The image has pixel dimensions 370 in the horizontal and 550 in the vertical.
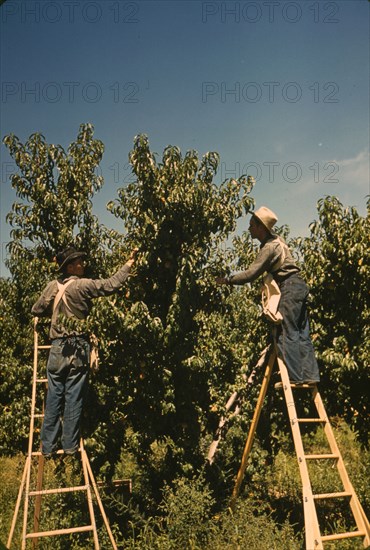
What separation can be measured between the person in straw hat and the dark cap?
1.97 metres

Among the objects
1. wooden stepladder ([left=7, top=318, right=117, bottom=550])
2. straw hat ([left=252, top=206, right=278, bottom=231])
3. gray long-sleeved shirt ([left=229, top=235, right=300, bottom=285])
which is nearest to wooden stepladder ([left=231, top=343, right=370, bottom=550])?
gray long-sleeved shirt ([left=229, top=235, right=300, bottom=285])

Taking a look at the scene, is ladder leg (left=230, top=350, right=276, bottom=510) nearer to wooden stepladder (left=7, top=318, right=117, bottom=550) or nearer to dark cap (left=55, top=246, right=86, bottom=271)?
wooden stepladder (left=7, top=318, right=117, bottom=550)

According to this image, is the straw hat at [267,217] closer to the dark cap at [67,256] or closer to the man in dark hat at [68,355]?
the man in dark hat at [68,355]

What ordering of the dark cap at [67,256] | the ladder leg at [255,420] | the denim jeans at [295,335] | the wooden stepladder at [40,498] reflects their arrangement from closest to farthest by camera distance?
the wooden stepladder at [40,498], the denim jeans at [295,335], the ladder leg at [255,420], the dark cap at [67,256]

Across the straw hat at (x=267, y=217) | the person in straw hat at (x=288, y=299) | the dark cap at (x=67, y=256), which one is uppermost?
the straw hat at (x=267, y=217)

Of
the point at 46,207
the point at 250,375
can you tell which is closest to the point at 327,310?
the point at 250,375

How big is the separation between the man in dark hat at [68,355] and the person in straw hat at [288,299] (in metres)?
1.63

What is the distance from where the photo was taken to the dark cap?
19.3 feet

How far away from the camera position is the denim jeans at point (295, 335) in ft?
17.1

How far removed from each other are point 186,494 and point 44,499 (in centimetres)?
249

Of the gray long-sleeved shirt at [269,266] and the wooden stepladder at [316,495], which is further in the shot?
the gray long-sleeved shirt at [269,266]

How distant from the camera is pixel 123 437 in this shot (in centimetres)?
643

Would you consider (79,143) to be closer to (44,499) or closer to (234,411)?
(234,411)

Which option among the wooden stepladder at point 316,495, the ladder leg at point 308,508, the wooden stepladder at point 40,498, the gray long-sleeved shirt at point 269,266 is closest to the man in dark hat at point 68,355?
the wooden stepladder at point 40,498
